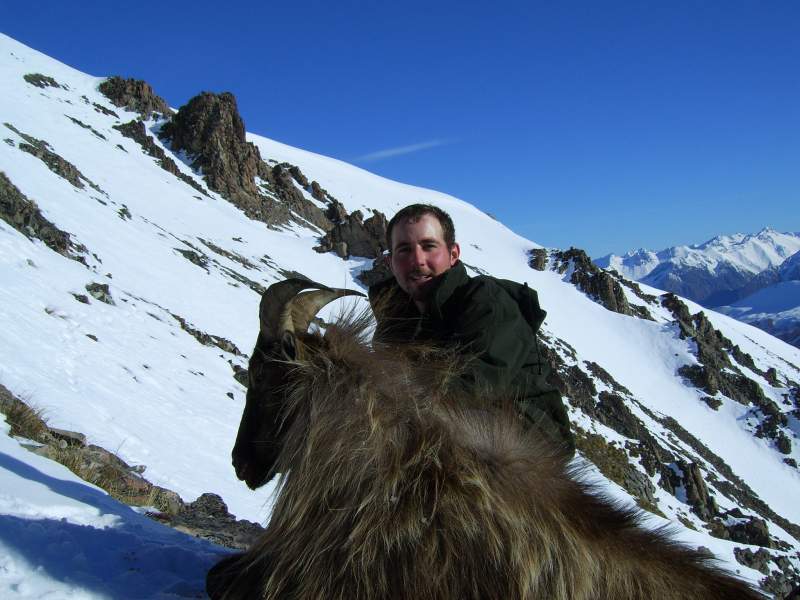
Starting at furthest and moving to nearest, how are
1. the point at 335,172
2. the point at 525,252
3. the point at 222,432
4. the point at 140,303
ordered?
the point at 335,172, the point at 525,252, the point at 140,303, the point at 222,432

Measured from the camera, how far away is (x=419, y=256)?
10.8 ft

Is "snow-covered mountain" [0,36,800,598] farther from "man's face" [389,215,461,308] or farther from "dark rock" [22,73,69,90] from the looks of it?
"man's face" [389,215,461,308]

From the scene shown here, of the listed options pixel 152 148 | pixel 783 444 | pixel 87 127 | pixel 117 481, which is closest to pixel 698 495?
pixel 783 444

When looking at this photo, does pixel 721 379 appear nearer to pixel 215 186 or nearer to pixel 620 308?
pixel 620 308

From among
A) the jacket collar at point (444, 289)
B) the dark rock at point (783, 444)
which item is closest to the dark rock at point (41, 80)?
the jacket collar at point (444, 289)

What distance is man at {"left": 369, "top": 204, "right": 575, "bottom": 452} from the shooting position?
2.80 meters

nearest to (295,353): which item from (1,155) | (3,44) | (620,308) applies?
(1,155)

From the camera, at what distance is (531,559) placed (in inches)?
79.8

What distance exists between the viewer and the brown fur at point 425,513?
205 centimetres

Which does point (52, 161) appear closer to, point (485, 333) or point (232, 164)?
point (485, 333)

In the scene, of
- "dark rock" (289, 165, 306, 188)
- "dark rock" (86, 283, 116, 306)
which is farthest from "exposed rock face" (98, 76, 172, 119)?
"dark rock" (86, 283, 116, 306)

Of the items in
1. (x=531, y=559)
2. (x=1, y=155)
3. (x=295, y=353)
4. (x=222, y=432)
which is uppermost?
(x=1, y=155)

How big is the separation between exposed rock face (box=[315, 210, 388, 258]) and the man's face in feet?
154

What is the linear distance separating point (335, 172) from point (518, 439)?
8467 centimetres
